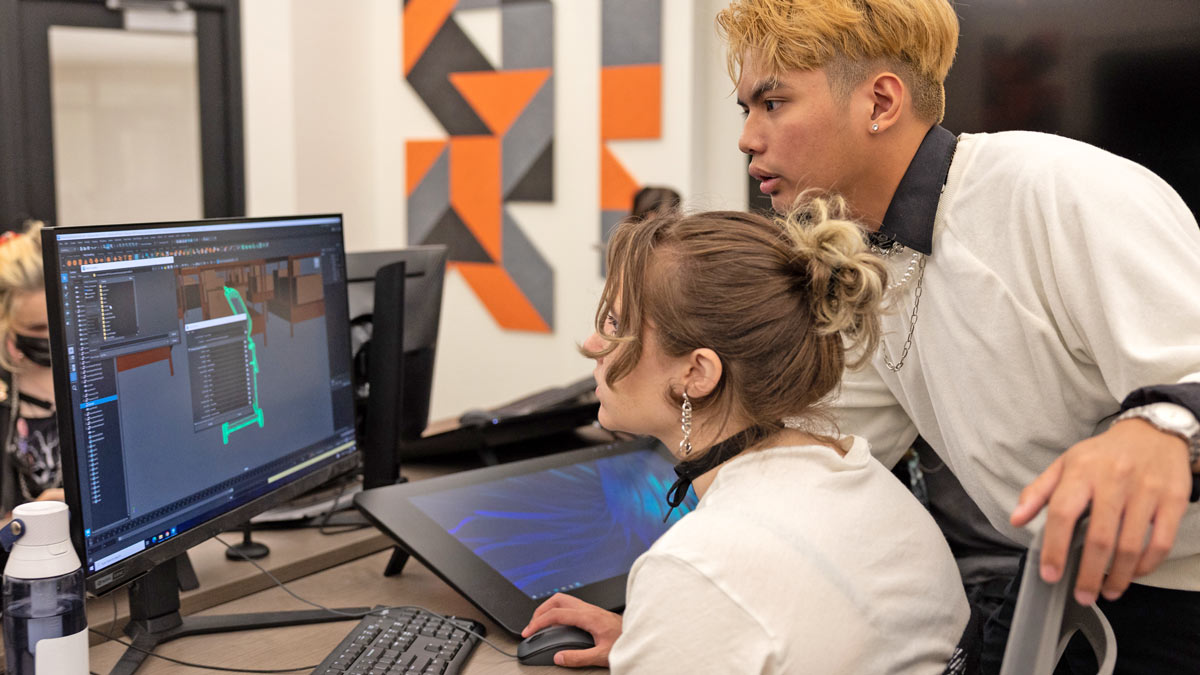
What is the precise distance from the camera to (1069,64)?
2.18 m

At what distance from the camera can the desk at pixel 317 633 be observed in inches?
46.7

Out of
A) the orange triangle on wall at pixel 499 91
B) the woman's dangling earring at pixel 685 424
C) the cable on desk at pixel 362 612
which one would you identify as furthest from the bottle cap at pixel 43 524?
the orange triangle on wall at pixel 499 91

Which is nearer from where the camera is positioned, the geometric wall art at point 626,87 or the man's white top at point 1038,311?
the man's white top at point 1038,311

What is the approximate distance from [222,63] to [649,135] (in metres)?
1.91

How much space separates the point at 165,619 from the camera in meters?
1.25

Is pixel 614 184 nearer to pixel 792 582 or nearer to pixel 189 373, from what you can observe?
pixel 189 373

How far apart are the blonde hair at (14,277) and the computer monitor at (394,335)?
2.58ft

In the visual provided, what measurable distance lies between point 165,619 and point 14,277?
1230 millimetres

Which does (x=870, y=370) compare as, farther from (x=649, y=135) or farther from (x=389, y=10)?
(x=389, y=10)

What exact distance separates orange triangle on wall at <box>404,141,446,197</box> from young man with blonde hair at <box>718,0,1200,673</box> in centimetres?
314

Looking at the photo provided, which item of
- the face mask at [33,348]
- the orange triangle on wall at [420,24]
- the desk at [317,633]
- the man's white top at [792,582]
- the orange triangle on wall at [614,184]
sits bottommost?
the desk at [317,633]

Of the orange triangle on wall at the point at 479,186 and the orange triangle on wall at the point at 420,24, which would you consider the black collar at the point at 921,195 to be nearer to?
the orange triangle on wall at the point at 479,186

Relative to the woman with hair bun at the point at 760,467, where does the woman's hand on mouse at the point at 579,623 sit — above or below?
below

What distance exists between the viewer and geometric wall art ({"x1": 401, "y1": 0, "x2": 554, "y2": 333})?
13.6ft
